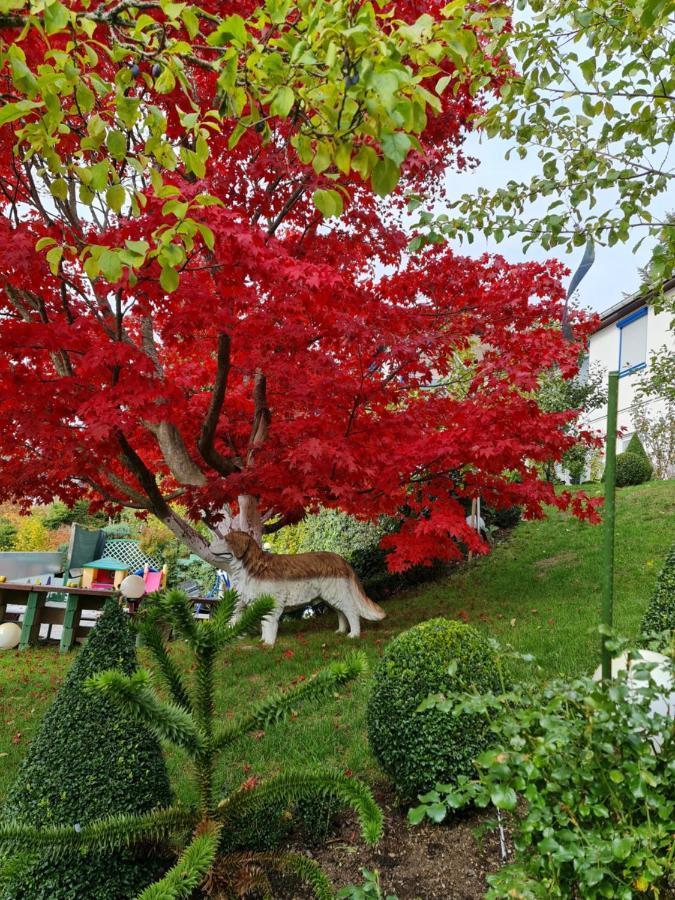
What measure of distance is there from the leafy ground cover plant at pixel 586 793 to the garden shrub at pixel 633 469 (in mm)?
14634

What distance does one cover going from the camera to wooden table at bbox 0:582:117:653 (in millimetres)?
8750

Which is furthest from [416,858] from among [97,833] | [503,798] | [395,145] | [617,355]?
[617,355]

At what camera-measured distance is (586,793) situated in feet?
5.56

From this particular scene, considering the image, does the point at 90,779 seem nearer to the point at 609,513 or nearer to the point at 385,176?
the point at 609,513

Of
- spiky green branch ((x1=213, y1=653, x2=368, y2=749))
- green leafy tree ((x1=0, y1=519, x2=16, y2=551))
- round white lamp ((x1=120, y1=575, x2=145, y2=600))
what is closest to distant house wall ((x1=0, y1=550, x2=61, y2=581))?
green leafy tree ((x1=0, y1=519, x2=16, y2=551))

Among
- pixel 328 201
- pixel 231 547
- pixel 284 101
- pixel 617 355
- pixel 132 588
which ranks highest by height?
pixel 617 355

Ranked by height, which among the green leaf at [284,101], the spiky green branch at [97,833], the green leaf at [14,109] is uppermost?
the green leaf at [284,101]

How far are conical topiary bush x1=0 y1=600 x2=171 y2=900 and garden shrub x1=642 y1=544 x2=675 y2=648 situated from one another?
2925 mm

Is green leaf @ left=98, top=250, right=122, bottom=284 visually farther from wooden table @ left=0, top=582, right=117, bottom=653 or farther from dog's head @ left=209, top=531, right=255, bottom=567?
wooden table @ left=0, top=582, right=117, bottom=653

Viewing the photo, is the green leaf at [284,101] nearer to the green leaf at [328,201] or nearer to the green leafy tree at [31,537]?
the green leaf at [328,201]

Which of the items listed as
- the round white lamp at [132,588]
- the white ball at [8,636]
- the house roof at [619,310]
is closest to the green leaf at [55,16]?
the round white lamp at [132,588]

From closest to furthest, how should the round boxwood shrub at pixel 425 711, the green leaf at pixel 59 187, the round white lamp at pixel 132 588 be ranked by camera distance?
1. the green leaf at pixel 59 187
2. the round boxwood shrub at pixel 425 711
3. the round white lamp at pixel 132 588

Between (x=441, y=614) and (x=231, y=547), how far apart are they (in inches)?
109

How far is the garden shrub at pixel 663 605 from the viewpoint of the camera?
3729 mm
